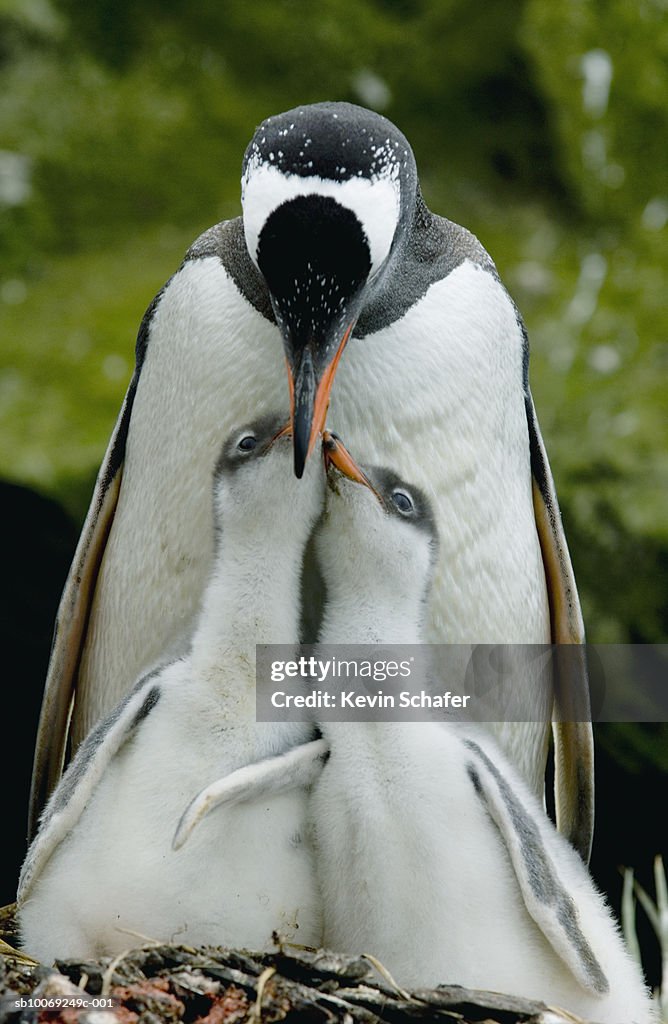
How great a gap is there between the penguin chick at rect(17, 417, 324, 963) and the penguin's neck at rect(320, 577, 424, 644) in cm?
7

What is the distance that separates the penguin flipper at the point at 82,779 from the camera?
193cm

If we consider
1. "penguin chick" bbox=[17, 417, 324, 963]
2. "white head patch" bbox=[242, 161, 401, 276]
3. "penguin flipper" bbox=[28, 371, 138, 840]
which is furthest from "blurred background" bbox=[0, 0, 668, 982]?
"white head patch" bbox=[242, 161, 401, 276]

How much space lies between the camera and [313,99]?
496 centimetres

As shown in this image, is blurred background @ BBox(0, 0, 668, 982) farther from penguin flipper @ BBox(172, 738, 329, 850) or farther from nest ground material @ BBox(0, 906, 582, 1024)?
nest ground material @ BBox(0, 906, 582, 1024)

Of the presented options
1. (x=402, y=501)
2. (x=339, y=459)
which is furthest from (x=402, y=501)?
(x=339, y=459)

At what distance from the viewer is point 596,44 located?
4.68 meters

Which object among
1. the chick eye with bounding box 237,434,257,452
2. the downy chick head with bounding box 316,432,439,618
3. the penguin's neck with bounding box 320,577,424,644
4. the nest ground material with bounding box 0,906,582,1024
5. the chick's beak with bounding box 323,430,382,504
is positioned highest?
the chick eye with bounding box 237,434,257,452

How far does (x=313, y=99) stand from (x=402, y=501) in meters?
3.31

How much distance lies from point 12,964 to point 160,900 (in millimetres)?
210

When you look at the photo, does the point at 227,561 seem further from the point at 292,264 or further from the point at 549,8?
Answer: the point at 549,8

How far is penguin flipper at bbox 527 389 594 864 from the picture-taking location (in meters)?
2.50

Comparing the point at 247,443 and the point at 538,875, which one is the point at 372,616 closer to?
the point at 247,443

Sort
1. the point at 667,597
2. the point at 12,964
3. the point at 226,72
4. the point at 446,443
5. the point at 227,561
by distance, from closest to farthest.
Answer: the point at 12,964 < the point at 227,561 < the point at 446,443 < the point at 667,597 < the point at 226,72

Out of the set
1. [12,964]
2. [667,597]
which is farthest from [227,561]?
[667,597]
